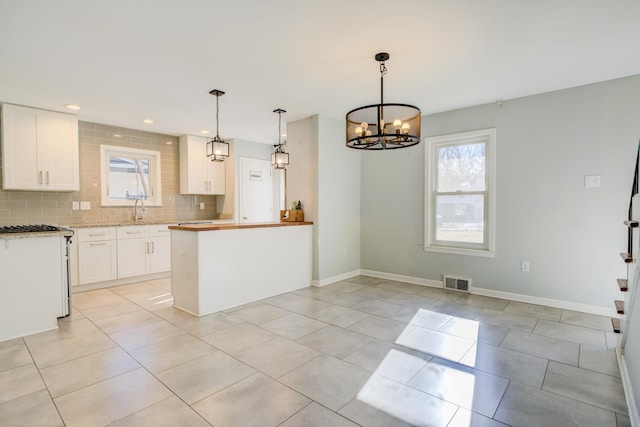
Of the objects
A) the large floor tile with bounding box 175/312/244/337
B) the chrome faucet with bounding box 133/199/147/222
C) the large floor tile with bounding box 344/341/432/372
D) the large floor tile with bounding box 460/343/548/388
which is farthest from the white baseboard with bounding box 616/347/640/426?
the chrome faucet with bounding box 133/199/147/222

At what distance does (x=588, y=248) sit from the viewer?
3541mm

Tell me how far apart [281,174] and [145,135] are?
2.75 metres

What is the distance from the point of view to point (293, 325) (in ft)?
10.5

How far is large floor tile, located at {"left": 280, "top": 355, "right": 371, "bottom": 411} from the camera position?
6.58 feet

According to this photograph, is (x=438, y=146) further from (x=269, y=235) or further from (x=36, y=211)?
(x=36, y=211)

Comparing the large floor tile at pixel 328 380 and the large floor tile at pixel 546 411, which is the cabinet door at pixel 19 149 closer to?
the large floor tile at pixel 328 380

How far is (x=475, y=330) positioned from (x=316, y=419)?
78.0 inches

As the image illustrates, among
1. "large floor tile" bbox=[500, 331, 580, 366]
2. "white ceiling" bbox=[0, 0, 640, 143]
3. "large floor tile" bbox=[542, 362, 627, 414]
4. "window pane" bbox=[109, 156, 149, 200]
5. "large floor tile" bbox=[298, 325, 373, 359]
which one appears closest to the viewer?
"large floor tile" bbox=[542, 362, 627, 414]

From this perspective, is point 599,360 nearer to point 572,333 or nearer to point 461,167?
point 572,333

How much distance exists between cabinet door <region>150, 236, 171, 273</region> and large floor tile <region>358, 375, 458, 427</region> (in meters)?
4.24

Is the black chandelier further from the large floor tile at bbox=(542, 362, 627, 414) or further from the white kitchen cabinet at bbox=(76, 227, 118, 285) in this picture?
the white kitchen cabinet at bbox=(76, 227, 118, 285)

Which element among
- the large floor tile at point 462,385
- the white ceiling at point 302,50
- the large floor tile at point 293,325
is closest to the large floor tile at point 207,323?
the large floor tile at point 293,325

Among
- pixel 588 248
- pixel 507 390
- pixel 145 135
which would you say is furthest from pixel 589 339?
pixel 145 135

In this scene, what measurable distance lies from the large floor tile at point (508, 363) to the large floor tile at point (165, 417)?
76.2 inches
